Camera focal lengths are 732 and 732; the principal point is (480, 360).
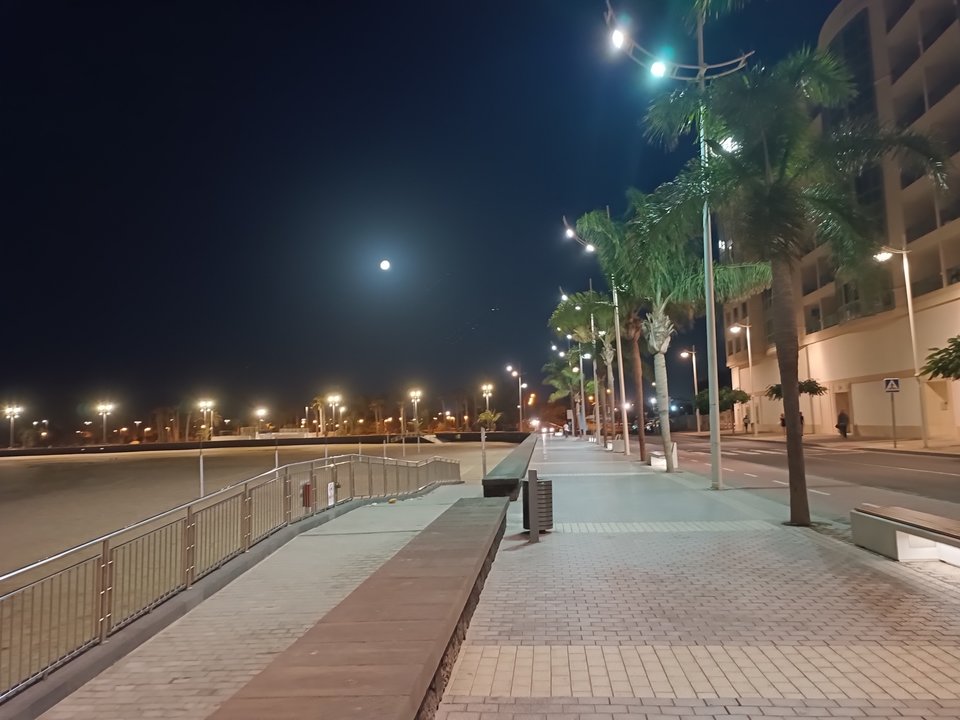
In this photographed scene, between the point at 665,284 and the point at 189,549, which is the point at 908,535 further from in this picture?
the point at 665,284

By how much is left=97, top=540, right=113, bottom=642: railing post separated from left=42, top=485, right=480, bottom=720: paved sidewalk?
Answer: 40 centimetres

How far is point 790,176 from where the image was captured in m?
12.6

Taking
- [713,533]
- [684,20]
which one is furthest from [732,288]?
[713,533]

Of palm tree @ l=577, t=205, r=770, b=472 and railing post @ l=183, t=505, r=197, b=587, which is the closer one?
railing post @ l=183, t=505, r=197, b=587

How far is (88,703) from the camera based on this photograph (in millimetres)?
5234

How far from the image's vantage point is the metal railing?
5.91 m

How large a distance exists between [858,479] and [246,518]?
17.9m

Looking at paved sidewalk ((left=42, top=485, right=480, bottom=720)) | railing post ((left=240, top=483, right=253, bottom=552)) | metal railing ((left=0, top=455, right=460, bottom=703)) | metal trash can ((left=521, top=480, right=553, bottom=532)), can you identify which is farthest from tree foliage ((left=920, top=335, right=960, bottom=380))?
railing post ((left=240, top=483, right=253, bottom=552))

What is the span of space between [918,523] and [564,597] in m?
4.33

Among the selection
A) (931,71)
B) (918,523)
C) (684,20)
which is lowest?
(918,523)

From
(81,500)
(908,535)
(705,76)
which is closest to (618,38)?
(705,76)

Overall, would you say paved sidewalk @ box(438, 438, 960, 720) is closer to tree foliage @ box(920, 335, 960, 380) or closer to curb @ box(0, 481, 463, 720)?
curb @ box(0, 481, 463, 720)

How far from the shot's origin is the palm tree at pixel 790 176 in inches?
457

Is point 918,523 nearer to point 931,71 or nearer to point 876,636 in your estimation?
point 876,636
